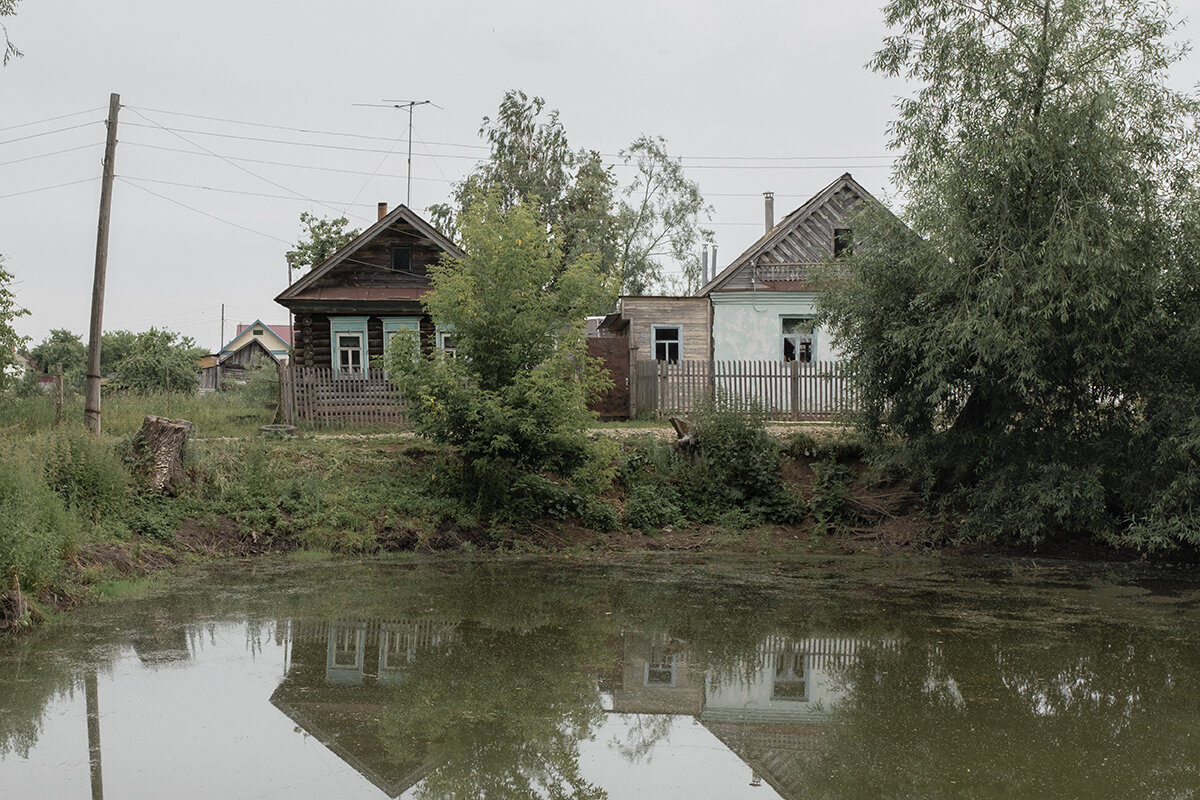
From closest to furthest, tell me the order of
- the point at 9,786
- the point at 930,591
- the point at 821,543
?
the point at 9,786, the point at 930,591, the point at 821,543

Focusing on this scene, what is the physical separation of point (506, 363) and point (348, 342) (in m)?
10.4

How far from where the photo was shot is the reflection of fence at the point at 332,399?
2058 cm

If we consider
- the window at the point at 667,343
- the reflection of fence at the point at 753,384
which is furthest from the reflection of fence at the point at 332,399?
the window at the point at 667,343

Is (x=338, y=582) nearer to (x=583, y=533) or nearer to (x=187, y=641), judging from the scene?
(x=187, y=641)

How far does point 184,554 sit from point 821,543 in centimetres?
895

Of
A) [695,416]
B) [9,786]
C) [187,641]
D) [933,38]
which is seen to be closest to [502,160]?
[695,416]

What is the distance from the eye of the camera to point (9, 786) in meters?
5.90

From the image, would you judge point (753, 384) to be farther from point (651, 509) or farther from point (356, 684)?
point (356, 684)

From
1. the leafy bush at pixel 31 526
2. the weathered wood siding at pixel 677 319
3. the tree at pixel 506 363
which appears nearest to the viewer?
the leafy bush at pixel 31 526

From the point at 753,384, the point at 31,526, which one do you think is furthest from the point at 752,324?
the point at 31,526

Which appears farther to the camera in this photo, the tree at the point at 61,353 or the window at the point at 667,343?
the tree at the point at 61,353

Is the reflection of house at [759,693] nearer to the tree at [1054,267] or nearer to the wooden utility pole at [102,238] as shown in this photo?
the tree at [1054,267]

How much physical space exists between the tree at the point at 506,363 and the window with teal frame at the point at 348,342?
30.0 feet

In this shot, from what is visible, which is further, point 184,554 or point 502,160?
point 502,160
